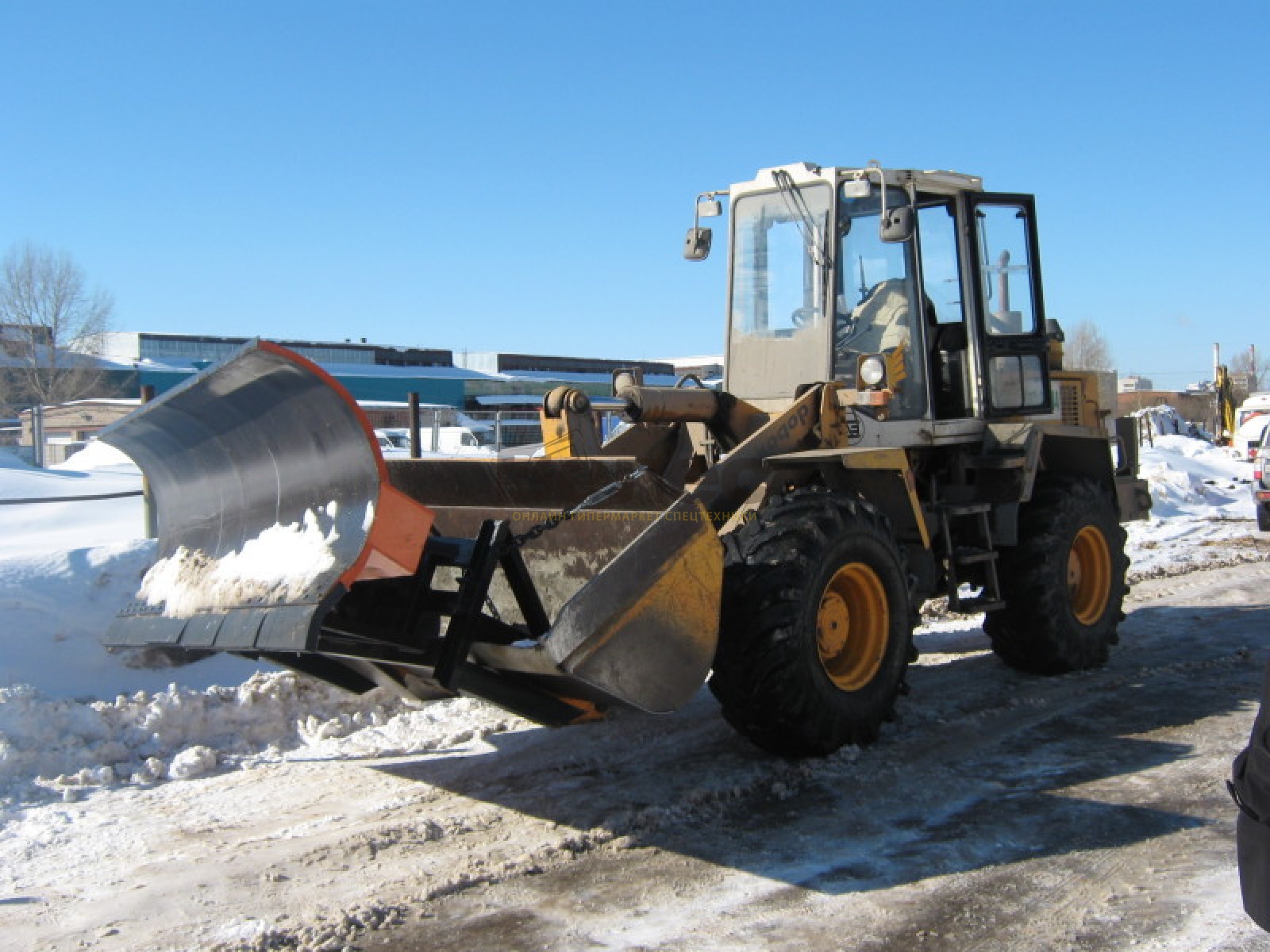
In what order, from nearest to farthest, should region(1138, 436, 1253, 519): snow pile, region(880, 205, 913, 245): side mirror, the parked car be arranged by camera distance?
region(880, 205, 913, 245): side mirror
the parked car
region(1138, 436, 1253, 519): snow pile

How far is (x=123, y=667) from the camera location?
7.13 m

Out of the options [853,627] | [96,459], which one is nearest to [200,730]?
[853,627]

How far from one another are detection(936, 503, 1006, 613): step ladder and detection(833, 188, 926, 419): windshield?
65 centimetres

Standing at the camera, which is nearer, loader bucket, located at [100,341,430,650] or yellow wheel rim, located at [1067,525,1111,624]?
loader bucket, located at [100,341,430,650]

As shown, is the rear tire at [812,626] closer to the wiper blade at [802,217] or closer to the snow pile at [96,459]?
the wiper blade at [802,217]

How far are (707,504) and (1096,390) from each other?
13.2ft

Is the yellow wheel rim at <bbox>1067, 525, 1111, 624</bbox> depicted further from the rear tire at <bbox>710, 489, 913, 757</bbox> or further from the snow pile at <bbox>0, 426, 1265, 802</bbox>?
Result: the snow pile at <bbox>0, 426, 1265, 802</bbox>

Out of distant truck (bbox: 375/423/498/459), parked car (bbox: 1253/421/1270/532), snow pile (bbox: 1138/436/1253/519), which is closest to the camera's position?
parked car (bbox: 1253/421/1270/532)

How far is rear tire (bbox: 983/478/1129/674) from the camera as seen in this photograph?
→ 7.29 m

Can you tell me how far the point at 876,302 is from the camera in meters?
7.26

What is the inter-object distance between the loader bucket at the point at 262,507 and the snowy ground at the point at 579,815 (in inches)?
32.9


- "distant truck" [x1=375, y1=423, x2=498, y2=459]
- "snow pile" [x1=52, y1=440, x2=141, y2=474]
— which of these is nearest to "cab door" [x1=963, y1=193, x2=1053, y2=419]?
"distant truck" [x1=375, y1=423, x2=498, y2=459]

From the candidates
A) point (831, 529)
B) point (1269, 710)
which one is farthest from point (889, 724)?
point (1269, 710)

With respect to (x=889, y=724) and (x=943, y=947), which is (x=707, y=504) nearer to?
(x=889, y=724)
